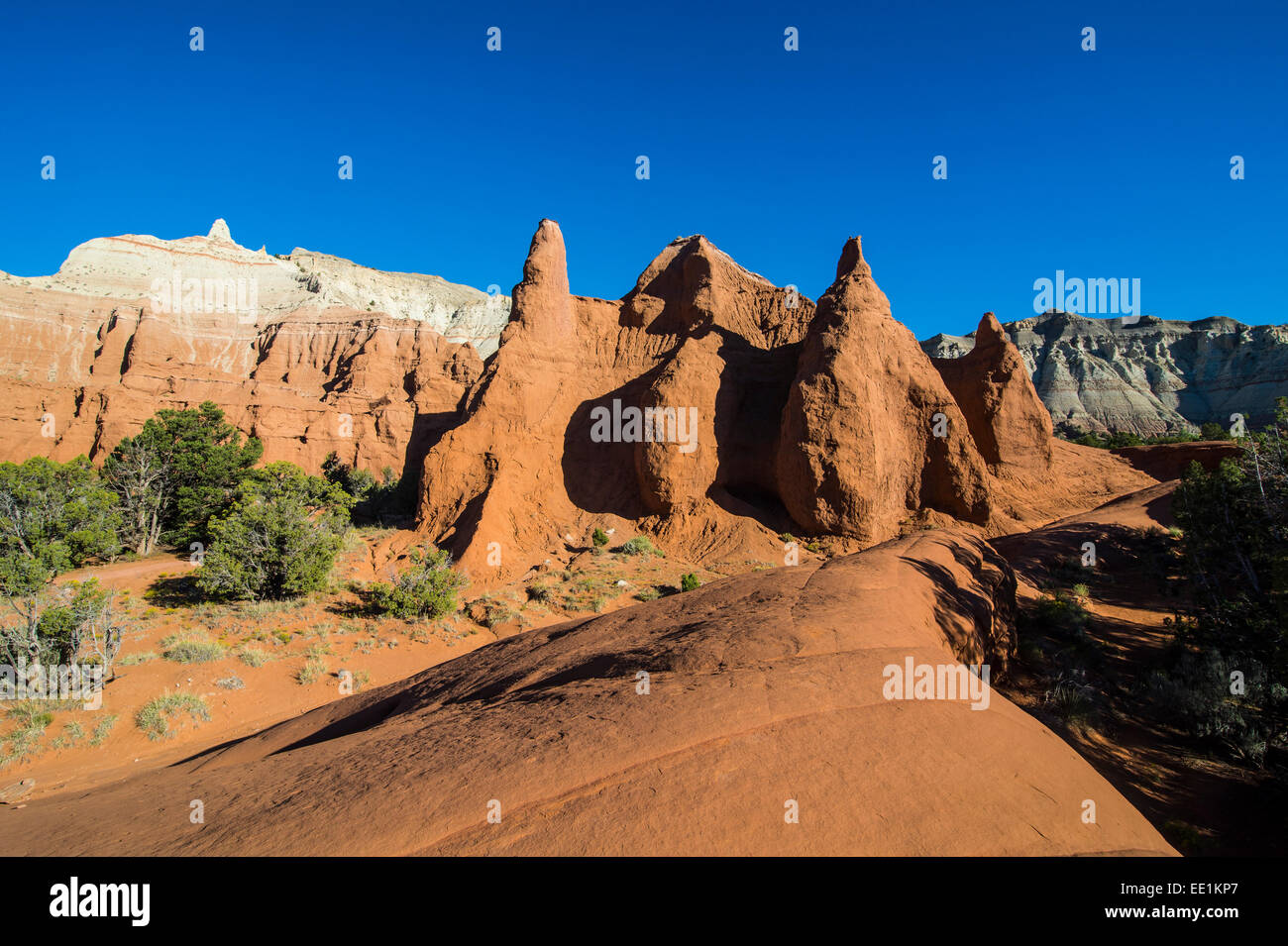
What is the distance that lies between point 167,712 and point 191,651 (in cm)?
240

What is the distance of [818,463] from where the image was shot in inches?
784

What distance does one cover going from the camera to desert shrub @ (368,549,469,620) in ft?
51.3

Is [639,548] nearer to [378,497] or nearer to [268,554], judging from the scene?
[268,554]

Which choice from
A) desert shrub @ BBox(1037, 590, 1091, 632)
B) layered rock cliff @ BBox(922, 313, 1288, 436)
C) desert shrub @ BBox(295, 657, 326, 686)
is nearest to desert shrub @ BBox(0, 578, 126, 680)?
desert shrub @ BBox(295, 657, 326, 686)

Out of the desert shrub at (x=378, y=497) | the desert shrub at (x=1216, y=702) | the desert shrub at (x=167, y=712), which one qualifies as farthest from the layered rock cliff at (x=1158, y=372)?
the desert shrub at (x=167, y=712)

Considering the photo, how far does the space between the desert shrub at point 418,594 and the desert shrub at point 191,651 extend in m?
3.89

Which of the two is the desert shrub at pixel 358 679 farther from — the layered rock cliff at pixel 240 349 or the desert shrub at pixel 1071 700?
the layered rock cliff at pixel 240 349

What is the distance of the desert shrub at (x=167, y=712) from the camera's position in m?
9.97

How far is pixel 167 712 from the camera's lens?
1039 cm

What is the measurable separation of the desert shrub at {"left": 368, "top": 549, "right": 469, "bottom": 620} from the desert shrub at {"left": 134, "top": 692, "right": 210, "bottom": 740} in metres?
5.11

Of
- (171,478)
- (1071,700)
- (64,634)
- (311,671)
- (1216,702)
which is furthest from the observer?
(171,478)

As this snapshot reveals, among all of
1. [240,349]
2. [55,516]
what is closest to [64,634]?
[55,516]
